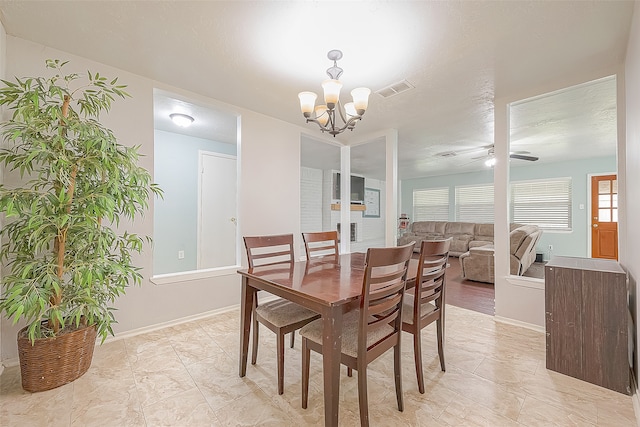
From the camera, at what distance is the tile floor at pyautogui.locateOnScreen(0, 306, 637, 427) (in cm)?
142

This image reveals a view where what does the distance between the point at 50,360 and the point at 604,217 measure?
8.64 m

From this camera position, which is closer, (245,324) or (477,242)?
(245,324)

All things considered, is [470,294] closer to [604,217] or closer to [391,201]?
[391,201]

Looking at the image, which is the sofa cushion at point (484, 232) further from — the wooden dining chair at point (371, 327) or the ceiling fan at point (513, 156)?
the wooden dining chair at point (371, 327)

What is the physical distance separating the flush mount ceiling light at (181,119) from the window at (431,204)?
728 centimetres

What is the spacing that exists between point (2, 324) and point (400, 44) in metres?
3.44

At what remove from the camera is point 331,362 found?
123 centimetres

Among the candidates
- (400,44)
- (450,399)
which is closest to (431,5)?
(400,44)

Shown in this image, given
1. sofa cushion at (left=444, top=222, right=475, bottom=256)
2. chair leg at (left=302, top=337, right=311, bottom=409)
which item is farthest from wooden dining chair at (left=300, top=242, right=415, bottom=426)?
sofa cushion at (left=444, top=222, right=475, bottom=256)

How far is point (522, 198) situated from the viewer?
666 cm

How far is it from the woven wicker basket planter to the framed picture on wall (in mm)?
6427

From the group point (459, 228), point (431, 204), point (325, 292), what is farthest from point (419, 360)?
point (431, 204)

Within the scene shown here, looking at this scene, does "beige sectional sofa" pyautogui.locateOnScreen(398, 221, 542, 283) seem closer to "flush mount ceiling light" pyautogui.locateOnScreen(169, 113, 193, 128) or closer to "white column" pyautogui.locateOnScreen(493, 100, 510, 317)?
"white column" pyautogui.locateOnScreen(493, 100, 510, 317)

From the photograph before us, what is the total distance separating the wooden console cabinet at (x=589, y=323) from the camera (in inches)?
65.2
